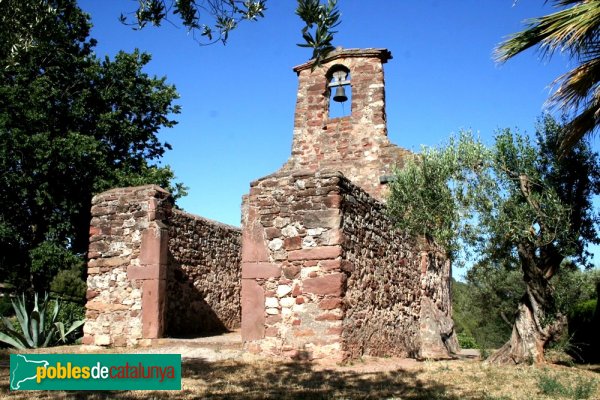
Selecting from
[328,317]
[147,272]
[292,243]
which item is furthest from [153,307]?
[328,317]


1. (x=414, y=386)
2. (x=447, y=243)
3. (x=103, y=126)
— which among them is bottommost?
(x=414, y=386)

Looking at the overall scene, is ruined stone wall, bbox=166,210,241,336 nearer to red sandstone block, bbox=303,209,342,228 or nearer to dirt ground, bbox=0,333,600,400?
dirt ground, bbox=0,333,600,400

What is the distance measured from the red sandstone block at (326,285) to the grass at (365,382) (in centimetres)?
114

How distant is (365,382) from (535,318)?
158 inches

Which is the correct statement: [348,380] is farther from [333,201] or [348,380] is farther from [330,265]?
[333,201]

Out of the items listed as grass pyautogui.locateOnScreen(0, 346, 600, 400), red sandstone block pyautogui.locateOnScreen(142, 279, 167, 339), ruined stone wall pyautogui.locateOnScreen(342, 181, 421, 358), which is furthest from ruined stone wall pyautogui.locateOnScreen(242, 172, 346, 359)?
red sandstone block pyautogui.locateOnScreen(142, 279, 167, 339)

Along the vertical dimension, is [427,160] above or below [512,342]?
above

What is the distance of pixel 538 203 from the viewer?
9445 millimetres

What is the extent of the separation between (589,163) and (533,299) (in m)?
2.63

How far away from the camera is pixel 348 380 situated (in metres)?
7.42

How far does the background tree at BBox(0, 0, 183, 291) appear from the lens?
59.1ft

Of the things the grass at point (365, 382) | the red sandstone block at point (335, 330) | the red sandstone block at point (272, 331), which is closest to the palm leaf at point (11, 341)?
the grass at point (365, 382)

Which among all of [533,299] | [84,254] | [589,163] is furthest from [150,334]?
[84,254]

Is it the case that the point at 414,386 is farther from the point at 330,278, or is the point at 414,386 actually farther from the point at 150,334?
the point at 150,334
